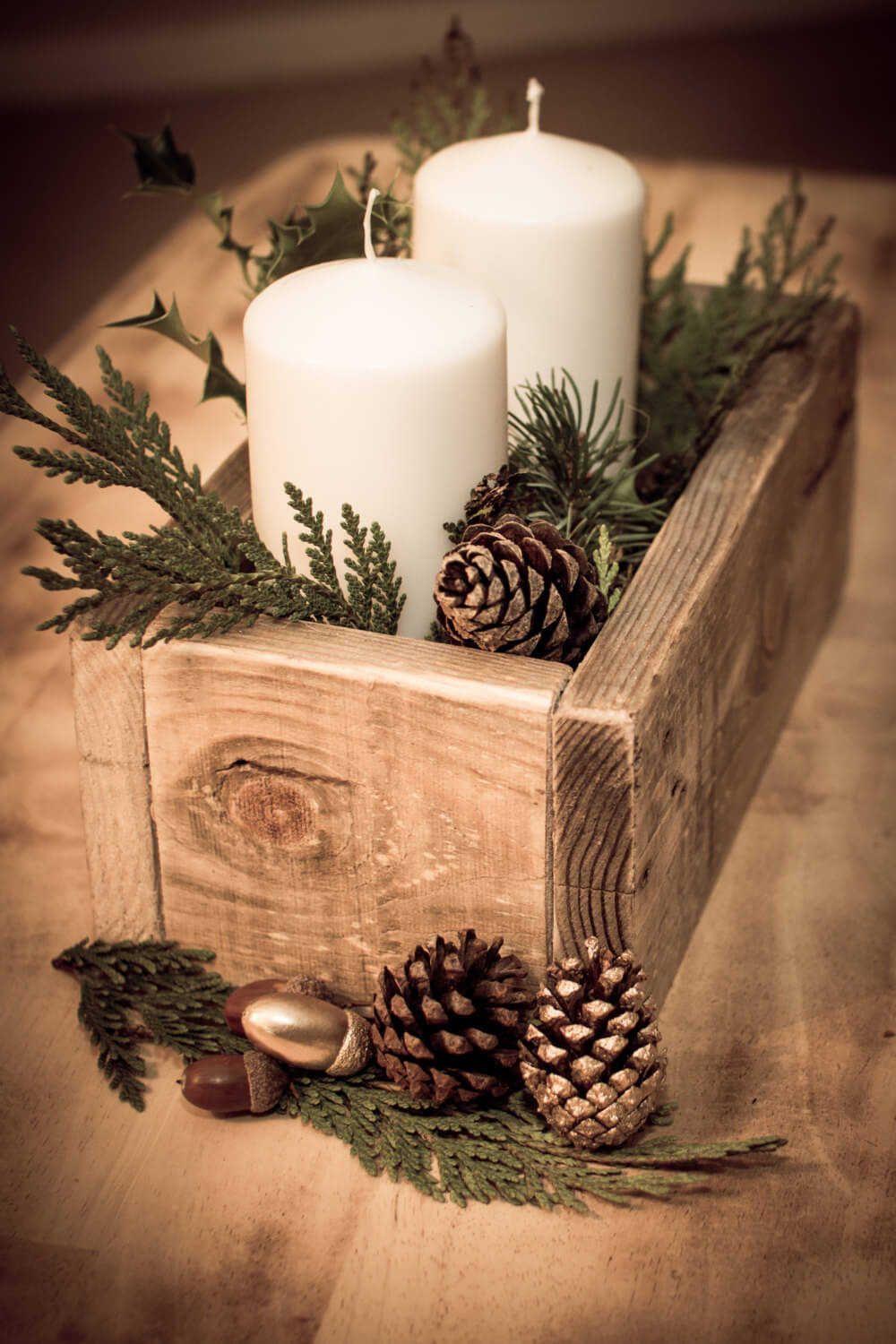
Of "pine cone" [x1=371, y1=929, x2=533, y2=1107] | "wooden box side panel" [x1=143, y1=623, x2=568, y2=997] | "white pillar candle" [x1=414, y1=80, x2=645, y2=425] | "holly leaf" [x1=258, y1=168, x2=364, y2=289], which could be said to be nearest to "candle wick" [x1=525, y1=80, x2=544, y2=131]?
"white pillar candle" [x1=414, y1=80, x2=645, y2=425]

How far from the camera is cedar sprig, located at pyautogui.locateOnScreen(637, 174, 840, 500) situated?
904mm

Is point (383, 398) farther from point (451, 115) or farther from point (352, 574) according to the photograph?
point (451, 115)

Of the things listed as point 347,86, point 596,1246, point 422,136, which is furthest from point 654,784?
point 347,86

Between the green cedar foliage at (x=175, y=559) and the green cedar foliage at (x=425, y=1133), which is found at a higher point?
the green cedar foliage at (x=175, y=559)

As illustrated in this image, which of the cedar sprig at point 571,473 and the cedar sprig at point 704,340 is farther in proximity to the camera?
the cedar sprig at point 704,340

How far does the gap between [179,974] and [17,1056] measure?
0.28 ft

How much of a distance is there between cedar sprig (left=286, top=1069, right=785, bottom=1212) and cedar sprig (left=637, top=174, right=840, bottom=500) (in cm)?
36

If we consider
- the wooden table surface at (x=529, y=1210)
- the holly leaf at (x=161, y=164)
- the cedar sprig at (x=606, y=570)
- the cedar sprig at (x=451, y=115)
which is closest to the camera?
the wooden table surface at (x=529, y=1210)

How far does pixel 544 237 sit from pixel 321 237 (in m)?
0.12

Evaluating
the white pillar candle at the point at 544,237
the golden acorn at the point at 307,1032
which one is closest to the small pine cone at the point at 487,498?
the white pillar candle at the point at 544,237

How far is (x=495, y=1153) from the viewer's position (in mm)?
681

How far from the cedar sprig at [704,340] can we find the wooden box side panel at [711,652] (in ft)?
0.06

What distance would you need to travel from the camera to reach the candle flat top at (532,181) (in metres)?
0.81

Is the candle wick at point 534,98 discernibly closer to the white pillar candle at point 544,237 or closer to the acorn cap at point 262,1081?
the white pillar candle at point 544,237
